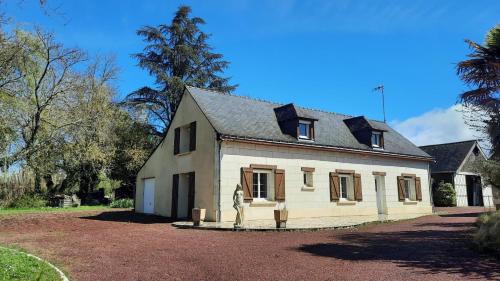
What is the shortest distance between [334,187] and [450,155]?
56.0 ft

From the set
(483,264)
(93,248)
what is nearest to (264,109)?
(93,248)

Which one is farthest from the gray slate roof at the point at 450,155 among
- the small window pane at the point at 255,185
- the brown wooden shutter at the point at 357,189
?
the small window pane at the point at 255,185

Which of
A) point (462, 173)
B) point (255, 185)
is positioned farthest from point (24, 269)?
point (462, 173)

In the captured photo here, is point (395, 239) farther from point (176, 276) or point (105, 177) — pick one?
point (105, 177)

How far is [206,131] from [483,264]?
11.4 metres

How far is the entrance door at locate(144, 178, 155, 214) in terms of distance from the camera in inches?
785

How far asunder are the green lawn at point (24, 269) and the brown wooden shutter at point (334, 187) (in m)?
14.0

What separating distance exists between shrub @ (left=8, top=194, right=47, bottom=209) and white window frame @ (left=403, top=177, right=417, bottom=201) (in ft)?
73.7

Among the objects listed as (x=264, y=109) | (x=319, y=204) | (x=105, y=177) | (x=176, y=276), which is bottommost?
(x=176, y=276)

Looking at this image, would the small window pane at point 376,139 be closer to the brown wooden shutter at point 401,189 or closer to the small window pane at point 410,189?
the brown wooden shutter at point 401,189

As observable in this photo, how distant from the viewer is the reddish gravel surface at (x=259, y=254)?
21.6 ft

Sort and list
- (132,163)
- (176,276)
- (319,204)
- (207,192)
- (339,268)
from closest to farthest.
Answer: (176,276), (339,268), (207,192), (319,204), (132,163)

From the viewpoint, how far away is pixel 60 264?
717 cm

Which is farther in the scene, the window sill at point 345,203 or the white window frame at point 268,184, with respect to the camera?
the window sill at point 345,203
